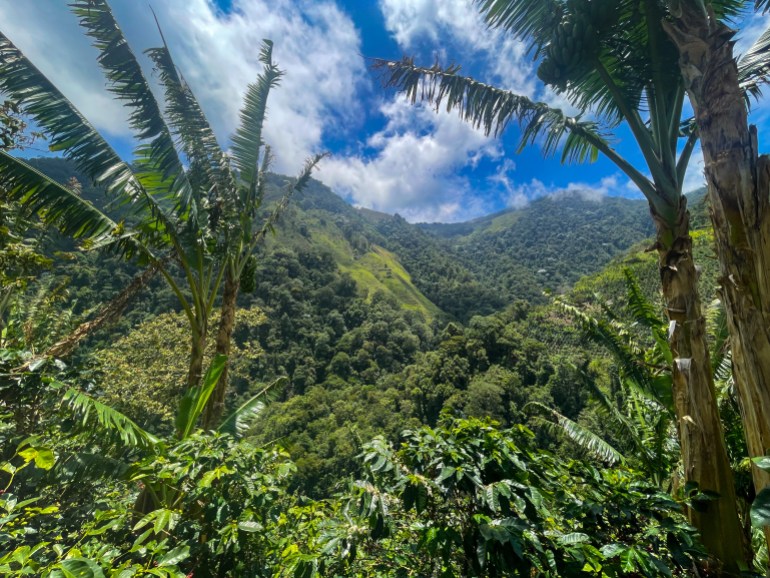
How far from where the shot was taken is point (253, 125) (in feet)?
19.5

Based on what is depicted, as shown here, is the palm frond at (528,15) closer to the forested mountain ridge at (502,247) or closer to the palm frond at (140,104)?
the palm frond at (140,104)

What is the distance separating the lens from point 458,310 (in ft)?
282

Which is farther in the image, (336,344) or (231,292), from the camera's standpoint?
(336,344)

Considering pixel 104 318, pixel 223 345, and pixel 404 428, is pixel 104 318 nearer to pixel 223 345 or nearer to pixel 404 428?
pixel 223 345

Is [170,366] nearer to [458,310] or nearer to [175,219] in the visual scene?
[175,219]

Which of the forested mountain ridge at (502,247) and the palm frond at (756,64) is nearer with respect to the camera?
the palm frond at (756,64)

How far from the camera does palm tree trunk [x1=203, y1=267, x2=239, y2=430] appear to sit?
496 cm

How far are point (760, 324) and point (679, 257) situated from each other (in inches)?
37.0

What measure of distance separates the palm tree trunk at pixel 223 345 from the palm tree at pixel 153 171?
0.77 feet

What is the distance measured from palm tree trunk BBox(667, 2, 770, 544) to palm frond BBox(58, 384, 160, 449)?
457 cm

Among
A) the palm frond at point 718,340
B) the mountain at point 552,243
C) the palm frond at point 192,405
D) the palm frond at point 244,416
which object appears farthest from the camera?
the mountain at point 552,243

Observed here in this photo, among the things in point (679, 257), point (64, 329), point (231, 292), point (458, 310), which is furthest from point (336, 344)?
point (679, 257)

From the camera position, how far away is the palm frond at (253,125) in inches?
231

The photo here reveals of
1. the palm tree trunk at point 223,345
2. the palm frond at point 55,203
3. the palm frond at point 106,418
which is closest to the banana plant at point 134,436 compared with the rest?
the palm frond at point 106,418
